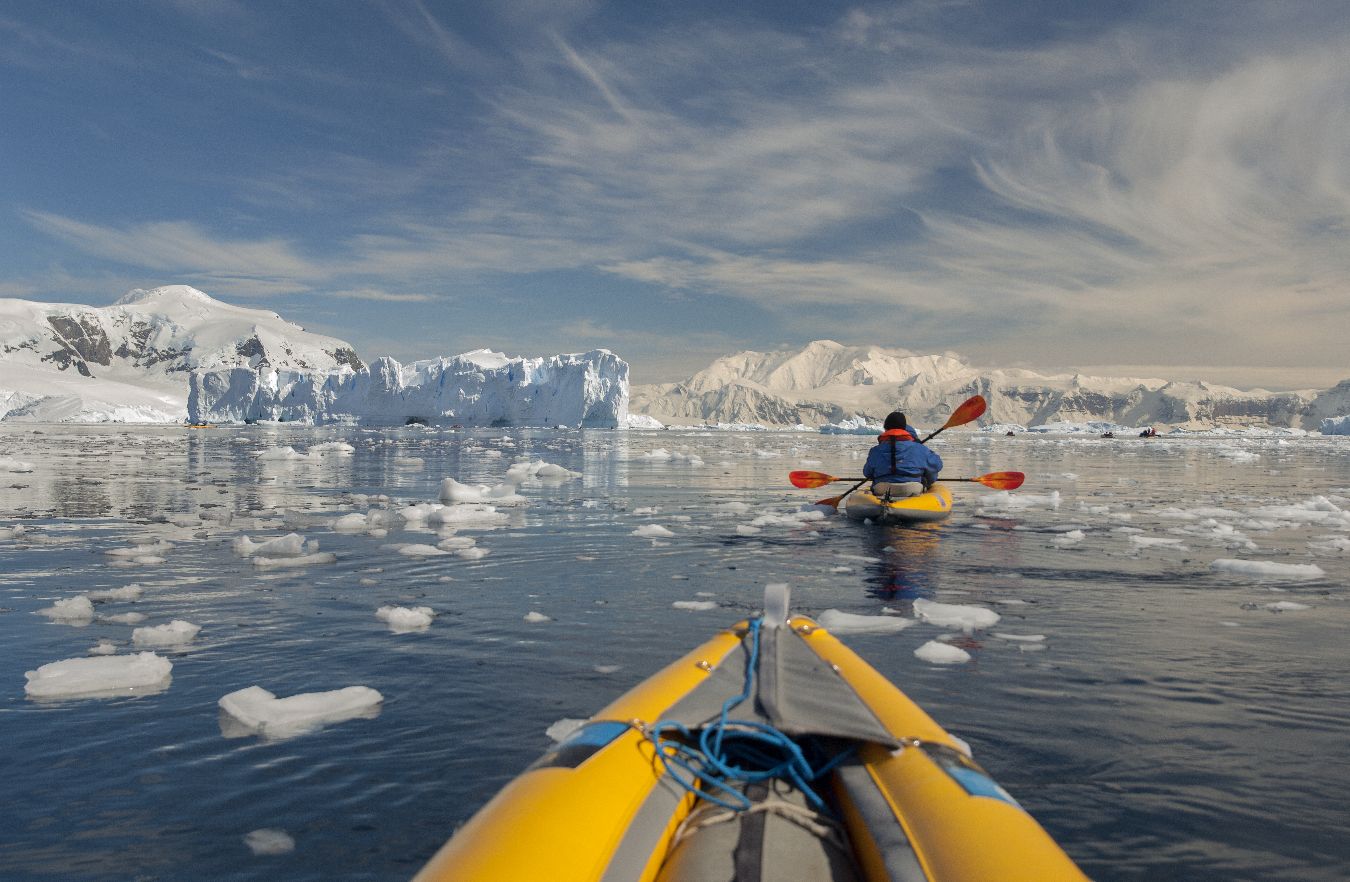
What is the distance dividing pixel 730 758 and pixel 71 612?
4919mm

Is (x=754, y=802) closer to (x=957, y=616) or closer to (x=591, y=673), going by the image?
(x=591, y=673)

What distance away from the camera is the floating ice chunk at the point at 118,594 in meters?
6.15

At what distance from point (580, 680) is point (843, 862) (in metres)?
2.36

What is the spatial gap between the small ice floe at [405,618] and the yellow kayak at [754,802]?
8.98 ft

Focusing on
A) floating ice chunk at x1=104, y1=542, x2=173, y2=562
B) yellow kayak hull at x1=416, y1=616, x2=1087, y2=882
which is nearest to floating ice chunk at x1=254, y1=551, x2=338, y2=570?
floating ice chunk at x1=104, y1=542, x2=173, y2=562

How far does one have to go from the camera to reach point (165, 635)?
16.5ft

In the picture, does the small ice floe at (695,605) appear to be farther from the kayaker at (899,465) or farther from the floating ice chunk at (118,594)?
the kayaker at (899,465)

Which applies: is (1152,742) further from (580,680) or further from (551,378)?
(551,378)

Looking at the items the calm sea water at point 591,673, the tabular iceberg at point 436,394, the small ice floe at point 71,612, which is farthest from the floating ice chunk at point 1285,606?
the tabular iceberg at point 436,394

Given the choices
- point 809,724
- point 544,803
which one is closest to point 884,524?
point 809,724

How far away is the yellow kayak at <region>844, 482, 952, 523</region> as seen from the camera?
10.9m

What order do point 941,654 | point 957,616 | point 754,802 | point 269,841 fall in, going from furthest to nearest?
1. point 957,616
2. point 941,654
3. point 269,841
4. point 754,802

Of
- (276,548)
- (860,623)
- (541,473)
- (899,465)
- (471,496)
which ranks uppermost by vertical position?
(899,465)

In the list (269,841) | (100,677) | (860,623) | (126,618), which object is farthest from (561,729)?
(126,618)
